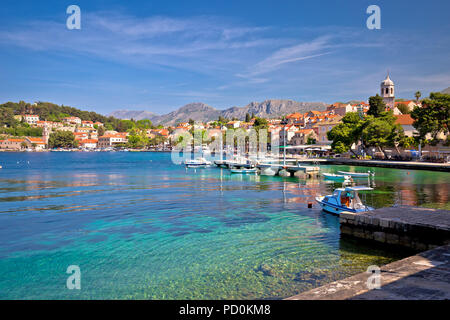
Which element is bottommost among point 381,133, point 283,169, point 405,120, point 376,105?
point 283,169

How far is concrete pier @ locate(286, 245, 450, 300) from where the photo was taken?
23.4 feet

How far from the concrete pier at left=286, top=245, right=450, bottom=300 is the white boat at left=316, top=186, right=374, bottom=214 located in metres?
10.5

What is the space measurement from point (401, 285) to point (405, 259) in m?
2.31

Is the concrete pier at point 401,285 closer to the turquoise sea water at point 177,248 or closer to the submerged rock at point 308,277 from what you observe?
the turquoise sea water at point 177,248

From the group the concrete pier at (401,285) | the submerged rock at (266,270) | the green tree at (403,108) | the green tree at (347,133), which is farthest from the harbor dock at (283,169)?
the green tree at (403,108)

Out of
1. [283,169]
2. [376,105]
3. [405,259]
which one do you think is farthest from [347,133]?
[405,259]

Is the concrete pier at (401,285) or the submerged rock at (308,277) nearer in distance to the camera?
the concrete pier at (401,285)

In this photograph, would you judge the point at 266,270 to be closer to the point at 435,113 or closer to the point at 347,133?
the point at 435,113

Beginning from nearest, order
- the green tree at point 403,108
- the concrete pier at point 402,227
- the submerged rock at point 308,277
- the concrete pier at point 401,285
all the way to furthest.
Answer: the concrete pier at point 401,285 → the submerged rock at point 308,277 → the concrete pier at point 402,227 → the green tree at point 403,108

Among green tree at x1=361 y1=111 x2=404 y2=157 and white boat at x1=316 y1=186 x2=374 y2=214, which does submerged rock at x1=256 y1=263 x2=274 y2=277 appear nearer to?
white boat at x1=316 y1=186 x2=374 y2=214

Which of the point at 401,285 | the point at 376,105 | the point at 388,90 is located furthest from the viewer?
the point at 388,90

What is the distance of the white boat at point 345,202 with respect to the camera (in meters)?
19.9

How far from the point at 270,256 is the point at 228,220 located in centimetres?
712

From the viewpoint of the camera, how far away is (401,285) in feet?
25.5
